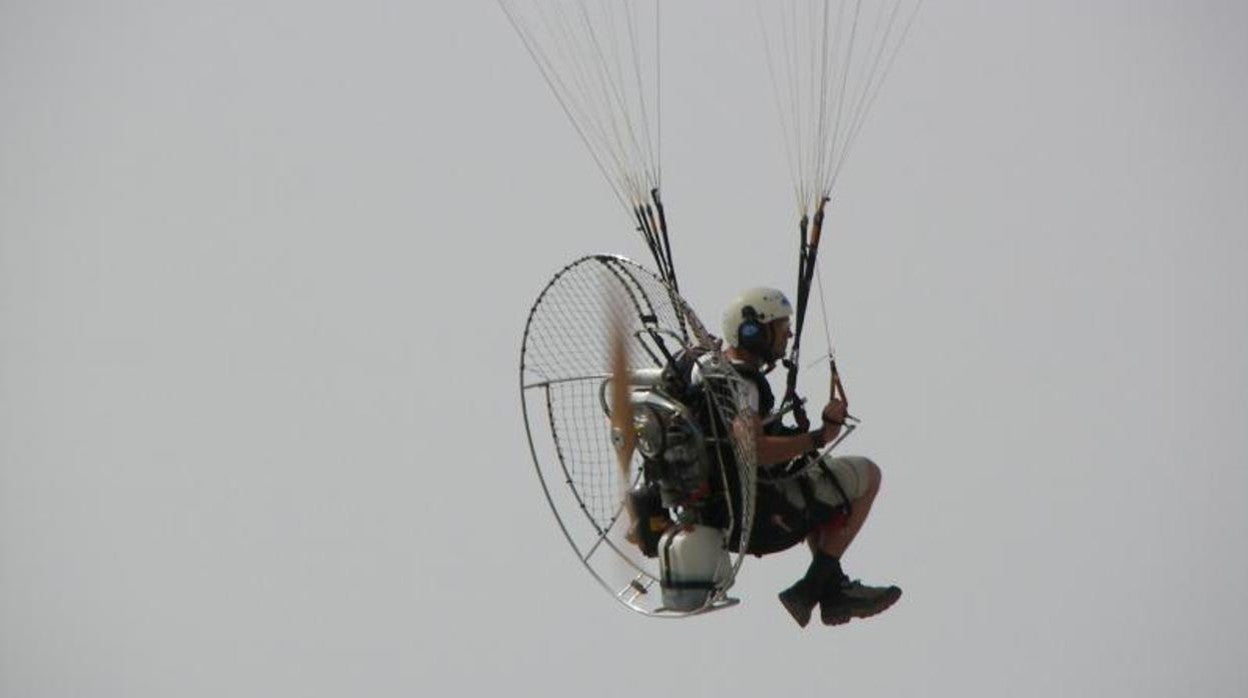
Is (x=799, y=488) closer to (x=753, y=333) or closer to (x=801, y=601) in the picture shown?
(x=801, y=601)

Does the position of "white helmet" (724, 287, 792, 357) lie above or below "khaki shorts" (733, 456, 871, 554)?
above

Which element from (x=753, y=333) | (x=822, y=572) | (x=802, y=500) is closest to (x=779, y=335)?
(x=753, y=333)

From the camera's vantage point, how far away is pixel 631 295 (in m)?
15.9

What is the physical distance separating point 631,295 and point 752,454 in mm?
1355

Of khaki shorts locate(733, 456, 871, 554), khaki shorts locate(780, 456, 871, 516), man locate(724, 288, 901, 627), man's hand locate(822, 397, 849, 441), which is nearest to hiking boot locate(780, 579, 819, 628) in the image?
man locate(724, 288, 901, 627)

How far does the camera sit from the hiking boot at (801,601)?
16.5 meters

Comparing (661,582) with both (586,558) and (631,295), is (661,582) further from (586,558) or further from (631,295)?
(631,295)

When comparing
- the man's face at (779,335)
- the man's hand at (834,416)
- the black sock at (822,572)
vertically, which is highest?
the man's face at (779,335)

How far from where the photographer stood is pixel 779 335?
1605 centimetres

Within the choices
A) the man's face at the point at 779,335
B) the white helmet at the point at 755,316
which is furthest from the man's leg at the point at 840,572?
the white helmet at the point at 755,316

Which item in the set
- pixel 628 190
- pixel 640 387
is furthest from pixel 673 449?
pixel 628 190

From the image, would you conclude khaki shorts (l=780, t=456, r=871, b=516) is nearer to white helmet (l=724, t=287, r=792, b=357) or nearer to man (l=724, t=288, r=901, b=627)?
man (l=724, t=288, r=901, b=627)

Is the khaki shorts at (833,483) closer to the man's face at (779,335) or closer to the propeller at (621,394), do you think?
the man's face at (779,335)

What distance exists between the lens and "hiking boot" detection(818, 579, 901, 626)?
16406 millimetres
